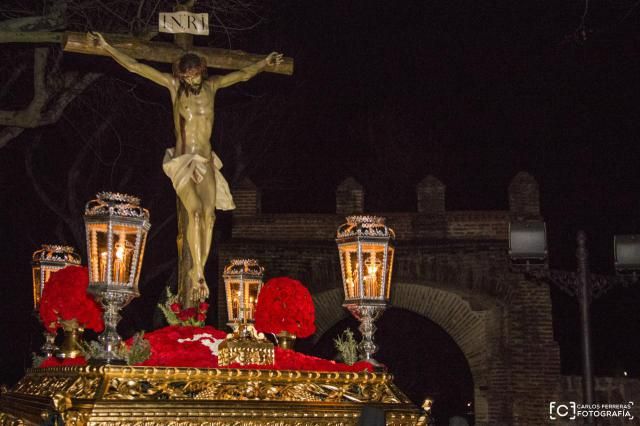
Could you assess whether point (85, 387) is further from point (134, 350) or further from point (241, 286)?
point (241, 286)

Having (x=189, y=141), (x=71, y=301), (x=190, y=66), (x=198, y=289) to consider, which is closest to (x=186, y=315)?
(x=198, y=289)

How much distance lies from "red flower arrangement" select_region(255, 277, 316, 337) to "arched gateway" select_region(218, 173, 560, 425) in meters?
9.26

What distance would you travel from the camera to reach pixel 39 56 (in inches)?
467

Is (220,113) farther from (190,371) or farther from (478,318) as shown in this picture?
(190,371)

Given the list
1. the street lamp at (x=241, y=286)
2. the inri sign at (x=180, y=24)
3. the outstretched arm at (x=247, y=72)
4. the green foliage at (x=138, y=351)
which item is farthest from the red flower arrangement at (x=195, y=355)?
the inri sign at (x=180, y=24)

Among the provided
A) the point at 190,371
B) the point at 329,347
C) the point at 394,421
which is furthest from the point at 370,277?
the point at 329,347

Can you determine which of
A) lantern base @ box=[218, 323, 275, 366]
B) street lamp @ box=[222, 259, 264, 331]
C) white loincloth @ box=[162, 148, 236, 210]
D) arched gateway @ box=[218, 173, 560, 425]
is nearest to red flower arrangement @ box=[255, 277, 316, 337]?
lantern base @ box=[218, 323, 275, 366]

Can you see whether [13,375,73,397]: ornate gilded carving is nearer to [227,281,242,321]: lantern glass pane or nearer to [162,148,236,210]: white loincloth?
[162,148,236,210]: white loincloth

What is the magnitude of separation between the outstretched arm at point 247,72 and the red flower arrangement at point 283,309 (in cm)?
199

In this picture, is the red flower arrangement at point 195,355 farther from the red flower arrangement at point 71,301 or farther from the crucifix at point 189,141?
the crucifix at point 189,141

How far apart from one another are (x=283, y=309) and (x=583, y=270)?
15.9 ft

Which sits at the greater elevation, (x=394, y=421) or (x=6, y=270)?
(x=6, y=270)

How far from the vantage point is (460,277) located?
17.8 m

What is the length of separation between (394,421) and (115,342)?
224cm
